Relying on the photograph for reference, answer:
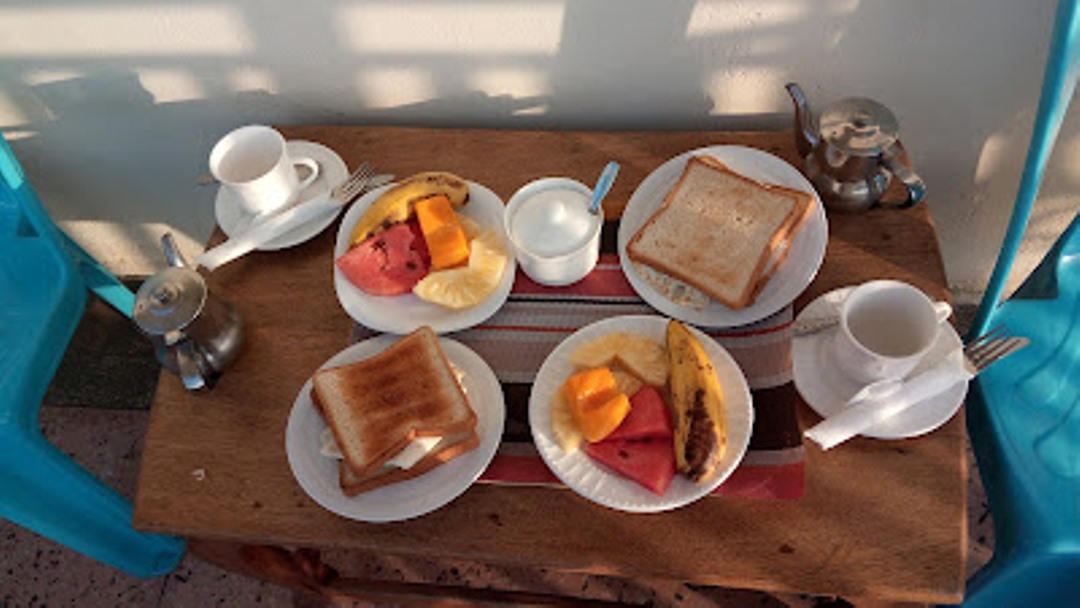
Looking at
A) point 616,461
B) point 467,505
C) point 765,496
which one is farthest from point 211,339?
point 765,496

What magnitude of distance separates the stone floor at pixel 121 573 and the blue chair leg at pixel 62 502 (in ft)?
0.80

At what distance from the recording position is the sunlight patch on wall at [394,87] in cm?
138

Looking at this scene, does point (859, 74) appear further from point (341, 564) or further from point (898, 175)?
point (341, 564)

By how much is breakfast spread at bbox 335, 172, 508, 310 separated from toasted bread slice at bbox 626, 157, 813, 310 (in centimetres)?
21

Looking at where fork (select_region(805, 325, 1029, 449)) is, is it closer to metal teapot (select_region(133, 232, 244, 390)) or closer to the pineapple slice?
the pineapple slice

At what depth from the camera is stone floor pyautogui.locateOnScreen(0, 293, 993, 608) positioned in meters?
1.74

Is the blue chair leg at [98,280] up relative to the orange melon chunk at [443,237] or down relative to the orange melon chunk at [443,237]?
down

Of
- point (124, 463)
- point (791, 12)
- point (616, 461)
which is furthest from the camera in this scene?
point (124, 463)

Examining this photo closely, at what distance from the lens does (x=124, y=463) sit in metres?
2.04

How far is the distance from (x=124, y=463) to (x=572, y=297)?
142cm

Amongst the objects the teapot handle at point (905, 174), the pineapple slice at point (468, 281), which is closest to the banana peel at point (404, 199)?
the pineapple slice at point (468, 281)

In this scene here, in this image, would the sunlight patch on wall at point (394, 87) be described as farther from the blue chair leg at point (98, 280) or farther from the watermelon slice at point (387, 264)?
the blue chair leg at point (98, 280)

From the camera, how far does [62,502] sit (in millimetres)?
1465

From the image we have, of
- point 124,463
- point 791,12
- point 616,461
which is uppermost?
point 791,12
